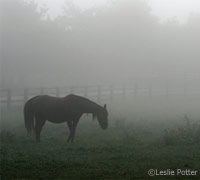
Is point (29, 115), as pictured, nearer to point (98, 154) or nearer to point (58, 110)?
point (58, 110)

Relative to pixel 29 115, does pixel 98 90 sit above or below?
above

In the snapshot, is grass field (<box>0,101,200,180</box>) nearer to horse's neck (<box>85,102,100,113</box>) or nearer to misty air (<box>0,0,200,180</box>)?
misty air (<box>0,0,200,180</box>)

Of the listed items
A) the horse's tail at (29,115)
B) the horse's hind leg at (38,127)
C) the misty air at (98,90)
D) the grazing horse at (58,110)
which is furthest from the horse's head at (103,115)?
the horse's tail at (29,115)

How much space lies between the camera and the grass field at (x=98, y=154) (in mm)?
8516

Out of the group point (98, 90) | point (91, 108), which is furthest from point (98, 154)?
point (98, 90)

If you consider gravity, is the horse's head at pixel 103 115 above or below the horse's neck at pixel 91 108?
below

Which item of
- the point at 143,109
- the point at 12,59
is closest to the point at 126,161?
the point at 143,109

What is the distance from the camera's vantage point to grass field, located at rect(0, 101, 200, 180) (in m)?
8.52

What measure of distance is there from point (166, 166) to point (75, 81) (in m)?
40.2

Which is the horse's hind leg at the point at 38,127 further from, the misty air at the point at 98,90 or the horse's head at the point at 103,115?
the horse's head at the point at 103,115

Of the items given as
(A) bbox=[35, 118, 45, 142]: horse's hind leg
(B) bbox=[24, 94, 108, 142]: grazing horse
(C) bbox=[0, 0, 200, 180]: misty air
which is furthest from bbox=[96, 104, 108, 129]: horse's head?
(A) bbox=[35, 118, 45, 142]: horse's hind leg

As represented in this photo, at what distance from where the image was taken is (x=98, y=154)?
1042cm

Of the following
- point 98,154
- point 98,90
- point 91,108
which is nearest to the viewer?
point 98,154

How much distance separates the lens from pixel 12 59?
4253cm
